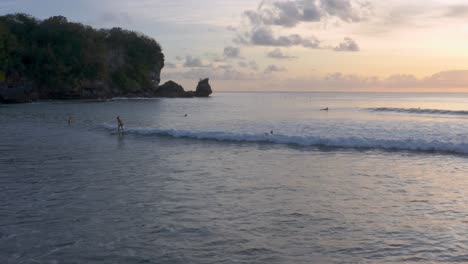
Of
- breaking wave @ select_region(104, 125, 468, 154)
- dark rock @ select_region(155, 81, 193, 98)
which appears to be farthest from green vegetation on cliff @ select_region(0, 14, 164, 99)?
breaking wave @ select_region(104, 125, 468, 154)

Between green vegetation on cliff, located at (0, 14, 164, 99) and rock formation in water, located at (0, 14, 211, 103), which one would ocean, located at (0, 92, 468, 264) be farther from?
green vegetation on cliff, located at (0, 14, 164, 99)

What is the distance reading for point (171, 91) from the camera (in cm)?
13725

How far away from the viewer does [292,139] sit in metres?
26.0

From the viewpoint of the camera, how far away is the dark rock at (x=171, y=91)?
444 ft

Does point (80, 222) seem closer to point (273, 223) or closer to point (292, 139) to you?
point (273, 223)

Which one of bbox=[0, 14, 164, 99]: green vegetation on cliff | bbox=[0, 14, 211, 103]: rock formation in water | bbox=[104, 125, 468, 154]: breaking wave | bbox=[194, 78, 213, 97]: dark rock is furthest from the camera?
bbox=[194, 78, 213, 97]: dark rock

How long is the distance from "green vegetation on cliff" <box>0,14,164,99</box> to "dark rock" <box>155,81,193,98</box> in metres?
11.5

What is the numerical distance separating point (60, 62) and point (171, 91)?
157 feet

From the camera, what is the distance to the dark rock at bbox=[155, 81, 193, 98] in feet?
444

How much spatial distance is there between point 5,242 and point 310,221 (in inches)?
253

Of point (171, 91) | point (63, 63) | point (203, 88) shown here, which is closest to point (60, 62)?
point (63, 63)

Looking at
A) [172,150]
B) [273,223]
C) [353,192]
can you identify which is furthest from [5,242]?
[172,150]

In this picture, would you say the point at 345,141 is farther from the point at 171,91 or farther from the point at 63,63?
the point at 171,91

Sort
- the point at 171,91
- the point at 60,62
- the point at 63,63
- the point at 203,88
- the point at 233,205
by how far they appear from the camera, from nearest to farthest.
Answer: the point at 233,205, the point at 60,62, the point at 63,63, the point at 171,91, the point at 203,88
